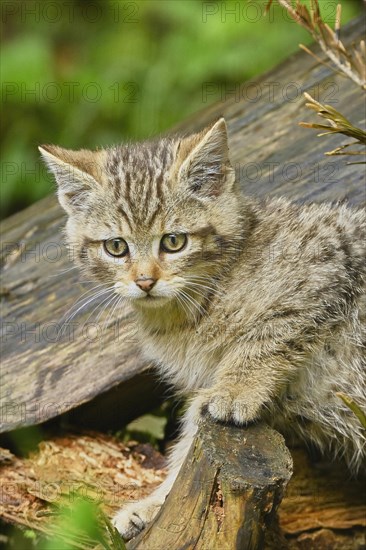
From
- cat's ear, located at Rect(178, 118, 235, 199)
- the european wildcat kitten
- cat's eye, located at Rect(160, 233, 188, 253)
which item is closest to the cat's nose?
the european wildcat kitten

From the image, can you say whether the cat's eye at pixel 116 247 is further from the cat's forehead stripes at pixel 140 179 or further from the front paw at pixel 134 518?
the front paw at pixel 134 518

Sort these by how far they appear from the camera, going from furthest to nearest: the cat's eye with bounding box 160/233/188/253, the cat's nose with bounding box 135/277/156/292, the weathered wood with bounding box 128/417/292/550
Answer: the cat's eye with bounding box 160/233/188/253 < the cat's nose with bounding box 135/277/156/292 < the weathered wood with bounding box 128/417/292/550

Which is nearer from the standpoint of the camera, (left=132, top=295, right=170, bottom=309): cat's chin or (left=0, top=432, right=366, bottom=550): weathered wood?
(left=132, top=295, right=170, bottom=309): cat's chin

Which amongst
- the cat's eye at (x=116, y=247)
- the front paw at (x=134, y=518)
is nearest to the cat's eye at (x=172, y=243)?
the cat's eye at (x=116, y=247)

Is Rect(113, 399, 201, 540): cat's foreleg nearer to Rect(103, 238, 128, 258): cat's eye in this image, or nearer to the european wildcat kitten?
the european wildcat kitten

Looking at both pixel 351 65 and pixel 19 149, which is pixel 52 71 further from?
pixel 351 65
